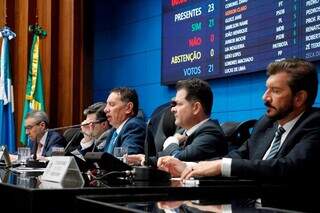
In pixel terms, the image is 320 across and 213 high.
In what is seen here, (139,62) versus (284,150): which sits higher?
(139,62)

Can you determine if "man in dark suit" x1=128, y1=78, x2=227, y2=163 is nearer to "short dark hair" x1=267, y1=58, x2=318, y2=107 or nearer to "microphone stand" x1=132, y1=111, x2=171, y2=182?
"short dark hair" x1=267, y1=58, x2=318, y2=107

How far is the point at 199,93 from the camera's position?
2885 millimetres

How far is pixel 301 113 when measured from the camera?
216cm

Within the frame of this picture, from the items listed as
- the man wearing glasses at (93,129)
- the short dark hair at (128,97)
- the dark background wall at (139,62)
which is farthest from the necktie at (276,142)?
the man wearing glasses at (93,129)

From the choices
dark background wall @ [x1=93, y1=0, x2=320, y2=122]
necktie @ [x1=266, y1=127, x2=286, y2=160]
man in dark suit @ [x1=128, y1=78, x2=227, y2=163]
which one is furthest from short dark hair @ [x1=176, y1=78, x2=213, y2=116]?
dark background wall @ [x1=93, y1=0, x2=320, y2=122]

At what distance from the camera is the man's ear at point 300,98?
7.05ft

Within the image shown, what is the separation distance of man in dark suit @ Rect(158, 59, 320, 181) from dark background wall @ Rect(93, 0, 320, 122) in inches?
66.5

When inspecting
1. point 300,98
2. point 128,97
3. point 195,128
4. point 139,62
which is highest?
point 139,62

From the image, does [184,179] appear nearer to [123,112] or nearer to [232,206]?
[232,206]

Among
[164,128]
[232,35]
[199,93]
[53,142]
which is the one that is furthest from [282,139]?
[53,142]

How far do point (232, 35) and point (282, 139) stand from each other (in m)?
2.04

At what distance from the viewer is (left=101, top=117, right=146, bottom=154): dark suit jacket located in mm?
3027

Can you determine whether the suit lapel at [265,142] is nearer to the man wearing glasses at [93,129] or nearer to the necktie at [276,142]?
the necktie at [276,142]

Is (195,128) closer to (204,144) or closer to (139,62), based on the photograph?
(204,144)
